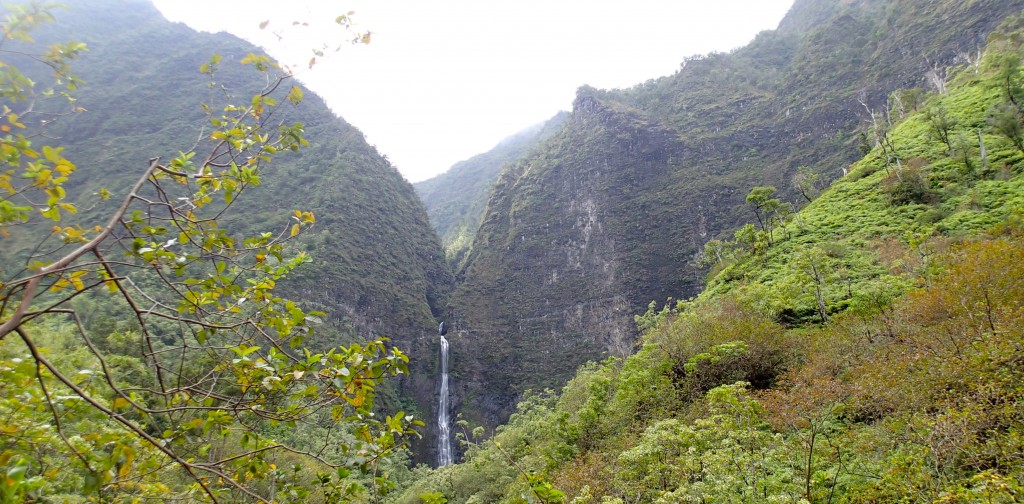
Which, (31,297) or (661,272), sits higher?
(31,297)

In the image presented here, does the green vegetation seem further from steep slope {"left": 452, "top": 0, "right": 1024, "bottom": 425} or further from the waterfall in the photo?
steep slope {"left": 452, "top": 0, "right": 1024, "bottom": 425}

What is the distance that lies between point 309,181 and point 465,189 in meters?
51.6

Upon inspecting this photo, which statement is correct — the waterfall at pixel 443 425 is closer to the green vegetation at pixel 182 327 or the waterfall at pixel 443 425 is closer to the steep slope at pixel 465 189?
the steep slope at pixel 465 189

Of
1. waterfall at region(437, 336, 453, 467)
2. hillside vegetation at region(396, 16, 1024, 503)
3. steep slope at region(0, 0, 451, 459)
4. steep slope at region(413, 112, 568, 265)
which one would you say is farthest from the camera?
steep slope at region(413, 112, 568, 265)

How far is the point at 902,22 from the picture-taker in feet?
144

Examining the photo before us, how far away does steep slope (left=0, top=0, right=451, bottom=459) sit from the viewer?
1633 inches

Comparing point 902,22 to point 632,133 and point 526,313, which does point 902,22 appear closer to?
point 632,133

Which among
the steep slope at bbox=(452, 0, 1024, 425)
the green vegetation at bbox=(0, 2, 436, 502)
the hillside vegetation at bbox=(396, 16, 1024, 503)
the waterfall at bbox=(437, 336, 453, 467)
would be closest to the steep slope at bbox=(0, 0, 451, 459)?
the waterfall at bbox=(437, 336, 453, 467)

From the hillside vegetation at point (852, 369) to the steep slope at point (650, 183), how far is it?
2621 centimetres

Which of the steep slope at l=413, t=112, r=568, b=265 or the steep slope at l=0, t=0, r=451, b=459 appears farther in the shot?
the steep slope at l=413, t=112, r=568, b=265

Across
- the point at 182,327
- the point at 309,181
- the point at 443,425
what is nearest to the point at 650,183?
the point at 443,425

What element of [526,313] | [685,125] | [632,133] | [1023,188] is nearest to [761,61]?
[685,125]

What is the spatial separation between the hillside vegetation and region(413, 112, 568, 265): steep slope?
56.8 m

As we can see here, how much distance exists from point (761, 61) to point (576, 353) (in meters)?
53.7
